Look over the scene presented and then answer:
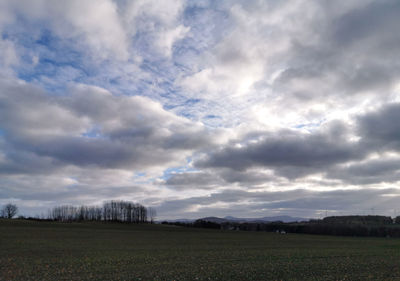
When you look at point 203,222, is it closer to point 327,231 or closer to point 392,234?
point 327,231

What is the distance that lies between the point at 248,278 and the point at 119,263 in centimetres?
1294

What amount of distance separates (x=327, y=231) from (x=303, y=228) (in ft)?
40.8

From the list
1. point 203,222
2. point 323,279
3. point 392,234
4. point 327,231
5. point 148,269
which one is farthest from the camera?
point 203,222

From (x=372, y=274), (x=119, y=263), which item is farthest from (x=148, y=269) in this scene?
(x=372, y=274)

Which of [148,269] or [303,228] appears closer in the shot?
[148,269]

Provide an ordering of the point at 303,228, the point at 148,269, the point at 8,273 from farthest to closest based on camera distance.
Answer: the point at 303,228, the point at 148,269, the point at 8,273

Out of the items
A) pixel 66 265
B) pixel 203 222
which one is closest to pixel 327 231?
pixel 203 222

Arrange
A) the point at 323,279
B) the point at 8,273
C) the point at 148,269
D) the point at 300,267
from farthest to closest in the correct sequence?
1. the point at 300,267
2. the point at 148,269
3. the point at 8,273
4. the point at 323,279

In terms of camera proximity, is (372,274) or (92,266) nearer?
(372,274)

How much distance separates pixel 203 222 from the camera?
16312 centimetres

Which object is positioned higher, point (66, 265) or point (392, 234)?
point (66, 265)

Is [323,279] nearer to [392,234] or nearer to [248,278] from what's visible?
[248,278]

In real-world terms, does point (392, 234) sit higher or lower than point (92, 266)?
lower

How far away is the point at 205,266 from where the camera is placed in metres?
26.8
